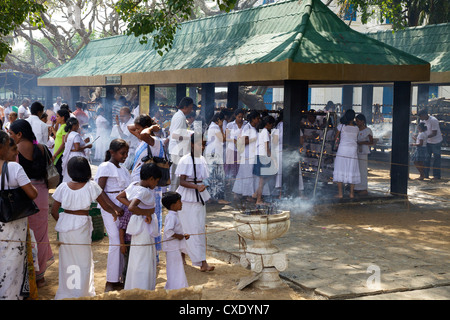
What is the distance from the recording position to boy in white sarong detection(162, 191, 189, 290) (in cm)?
588

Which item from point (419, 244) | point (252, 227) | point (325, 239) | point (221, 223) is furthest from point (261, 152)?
point (252, 227)

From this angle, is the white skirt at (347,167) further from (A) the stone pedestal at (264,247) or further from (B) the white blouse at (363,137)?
(A) the stone pedestal at (264,247)

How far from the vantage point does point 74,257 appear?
5398 mm

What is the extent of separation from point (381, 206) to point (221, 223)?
360cm

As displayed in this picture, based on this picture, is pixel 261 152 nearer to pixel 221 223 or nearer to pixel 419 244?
pixel 221 223

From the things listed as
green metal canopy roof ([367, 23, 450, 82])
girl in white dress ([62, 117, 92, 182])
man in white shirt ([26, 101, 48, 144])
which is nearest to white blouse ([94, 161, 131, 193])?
girl in white dress ([62, 117, 92, 182])

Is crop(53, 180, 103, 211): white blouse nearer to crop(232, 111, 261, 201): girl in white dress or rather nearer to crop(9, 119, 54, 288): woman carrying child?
crop(9, 119, 54, 288): woman carrying child

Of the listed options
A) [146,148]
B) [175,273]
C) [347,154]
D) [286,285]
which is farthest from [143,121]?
[347,154]

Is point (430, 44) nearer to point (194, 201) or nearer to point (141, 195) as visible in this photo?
point (194, 201)

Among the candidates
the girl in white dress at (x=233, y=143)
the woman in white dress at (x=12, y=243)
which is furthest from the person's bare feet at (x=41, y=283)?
the girl in white dress at (x=233, y=143)

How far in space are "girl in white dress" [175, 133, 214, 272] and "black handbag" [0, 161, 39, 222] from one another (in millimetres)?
2074

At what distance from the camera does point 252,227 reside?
233 inches

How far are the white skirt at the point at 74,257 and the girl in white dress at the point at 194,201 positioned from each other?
1554mm

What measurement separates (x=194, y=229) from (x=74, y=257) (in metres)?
1.75
